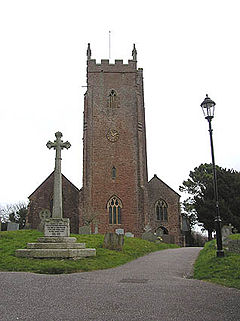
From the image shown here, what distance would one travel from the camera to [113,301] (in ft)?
16.0

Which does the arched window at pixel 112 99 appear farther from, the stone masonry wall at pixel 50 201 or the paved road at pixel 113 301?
the paved road at pixel 113 301

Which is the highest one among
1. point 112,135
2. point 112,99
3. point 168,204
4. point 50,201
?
point 112,99

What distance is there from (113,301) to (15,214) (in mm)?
50592


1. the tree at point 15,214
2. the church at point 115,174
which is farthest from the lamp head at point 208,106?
the tree at point 15,214

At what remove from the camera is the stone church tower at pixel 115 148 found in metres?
33.3

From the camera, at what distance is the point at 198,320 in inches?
156

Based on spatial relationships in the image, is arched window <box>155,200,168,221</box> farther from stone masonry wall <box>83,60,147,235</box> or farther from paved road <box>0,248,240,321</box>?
paved road <box>0,248,240,321</box>

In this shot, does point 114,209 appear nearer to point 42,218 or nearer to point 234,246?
point 42,218

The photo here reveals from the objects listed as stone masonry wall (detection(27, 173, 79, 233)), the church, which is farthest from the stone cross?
stone masonry wall (detection(27, 173, 79, 233))

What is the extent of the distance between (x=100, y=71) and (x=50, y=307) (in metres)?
35.7

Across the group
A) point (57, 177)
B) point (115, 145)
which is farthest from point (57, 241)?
point (115, 145)

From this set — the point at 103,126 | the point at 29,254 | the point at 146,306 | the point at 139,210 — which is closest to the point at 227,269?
the point at 146,306

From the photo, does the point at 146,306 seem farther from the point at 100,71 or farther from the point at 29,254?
the point at 100,71

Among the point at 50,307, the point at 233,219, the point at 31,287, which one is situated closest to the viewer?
the point at 50,307
